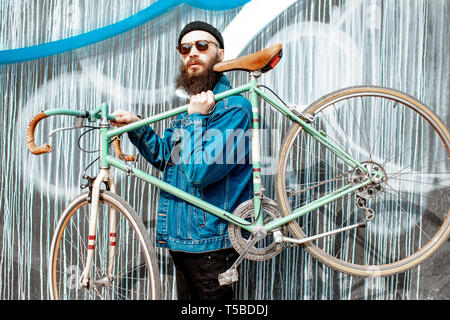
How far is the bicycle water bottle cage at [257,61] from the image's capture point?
5.64 ft

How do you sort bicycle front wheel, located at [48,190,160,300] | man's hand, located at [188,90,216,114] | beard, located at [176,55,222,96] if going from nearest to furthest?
man's hand, located at [188,90,216,114] → beard, located at [176,55,222,96] → bicycle front wheel, located at [48,190,160,300]

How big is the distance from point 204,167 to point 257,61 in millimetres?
628

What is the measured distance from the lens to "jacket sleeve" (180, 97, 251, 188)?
163cm

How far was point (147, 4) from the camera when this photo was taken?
2.44 m

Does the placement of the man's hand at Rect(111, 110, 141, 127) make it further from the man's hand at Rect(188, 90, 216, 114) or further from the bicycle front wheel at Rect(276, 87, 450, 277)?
the bicycle front wheel at Rect(276, 87, 450, 277)

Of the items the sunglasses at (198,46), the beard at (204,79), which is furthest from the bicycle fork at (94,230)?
the sunglasses at (198,46)

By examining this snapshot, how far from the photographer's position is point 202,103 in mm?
1630

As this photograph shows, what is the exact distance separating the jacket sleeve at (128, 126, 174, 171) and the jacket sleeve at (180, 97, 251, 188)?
0.80ft

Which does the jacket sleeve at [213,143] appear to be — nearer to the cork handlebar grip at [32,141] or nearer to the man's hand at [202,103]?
the man's hand at [202,103]

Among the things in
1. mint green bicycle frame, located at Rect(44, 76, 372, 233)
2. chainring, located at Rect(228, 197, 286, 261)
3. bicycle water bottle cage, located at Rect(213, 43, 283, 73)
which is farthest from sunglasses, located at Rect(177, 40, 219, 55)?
chainring, located at Rect(228, 197, 286, 261)
